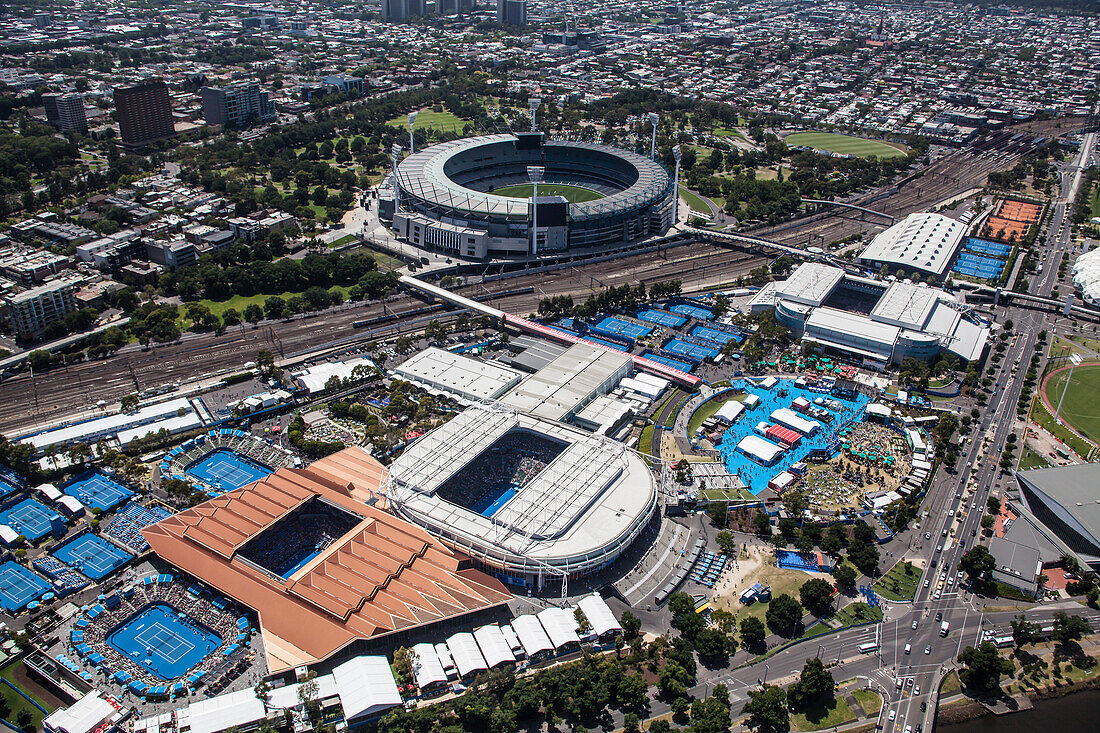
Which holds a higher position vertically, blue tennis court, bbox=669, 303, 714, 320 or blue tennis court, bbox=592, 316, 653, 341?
blue tennis court, bbox=669, 303, 714, 320

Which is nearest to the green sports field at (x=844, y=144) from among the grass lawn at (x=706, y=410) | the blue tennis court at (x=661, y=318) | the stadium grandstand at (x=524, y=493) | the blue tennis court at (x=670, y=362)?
the blue tennis court at (x=661, y=318)

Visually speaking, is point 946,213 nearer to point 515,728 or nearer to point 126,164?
point 515,728

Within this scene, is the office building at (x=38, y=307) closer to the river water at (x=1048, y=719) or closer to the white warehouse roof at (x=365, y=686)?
the white warehouse roof at (x=365, y=686)

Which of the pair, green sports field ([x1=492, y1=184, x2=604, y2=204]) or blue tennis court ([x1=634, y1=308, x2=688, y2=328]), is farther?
green sports field ([x1=492, y1=184, x2=604, y2=204])

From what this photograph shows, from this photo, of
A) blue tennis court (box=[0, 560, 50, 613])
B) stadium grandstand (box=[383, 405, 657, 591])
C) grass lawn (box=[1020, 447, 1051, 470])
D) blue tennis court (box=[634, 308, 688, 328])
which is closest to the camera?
blue tennis court (box=[0, 560, 50, 613])

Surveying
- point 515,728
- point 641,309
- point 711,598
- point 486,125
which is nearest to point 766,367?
point 641,309

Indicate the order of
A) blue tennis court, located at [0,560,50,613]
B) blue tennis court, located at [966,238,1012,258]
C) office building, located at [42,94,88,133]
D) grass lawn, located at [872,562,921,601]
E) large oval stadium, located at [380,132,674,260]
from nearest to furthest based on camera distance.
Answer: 1. blue tennis court, located at [0,560,50,613]
2. grass lawn, located at [872,562,921,601]
3. large oval stadium, located at [380,132,674,260]
4. blue tennis court, located at [966,238,1012,258]
5. office building, located at [42,94,88,133]

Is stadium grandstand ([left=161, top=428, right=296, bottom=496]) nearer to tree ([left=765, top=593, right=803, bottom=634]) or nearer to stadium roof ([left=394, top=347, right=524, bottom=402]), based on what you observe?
stadium roof ([left=394, top=347, right=524, bottom=402])

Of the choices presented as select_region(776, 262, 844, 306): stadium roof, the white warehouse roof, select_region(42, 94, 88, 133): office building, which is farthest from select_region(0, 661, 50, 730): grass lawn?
select_region(42, 94, 88, 133): office building
